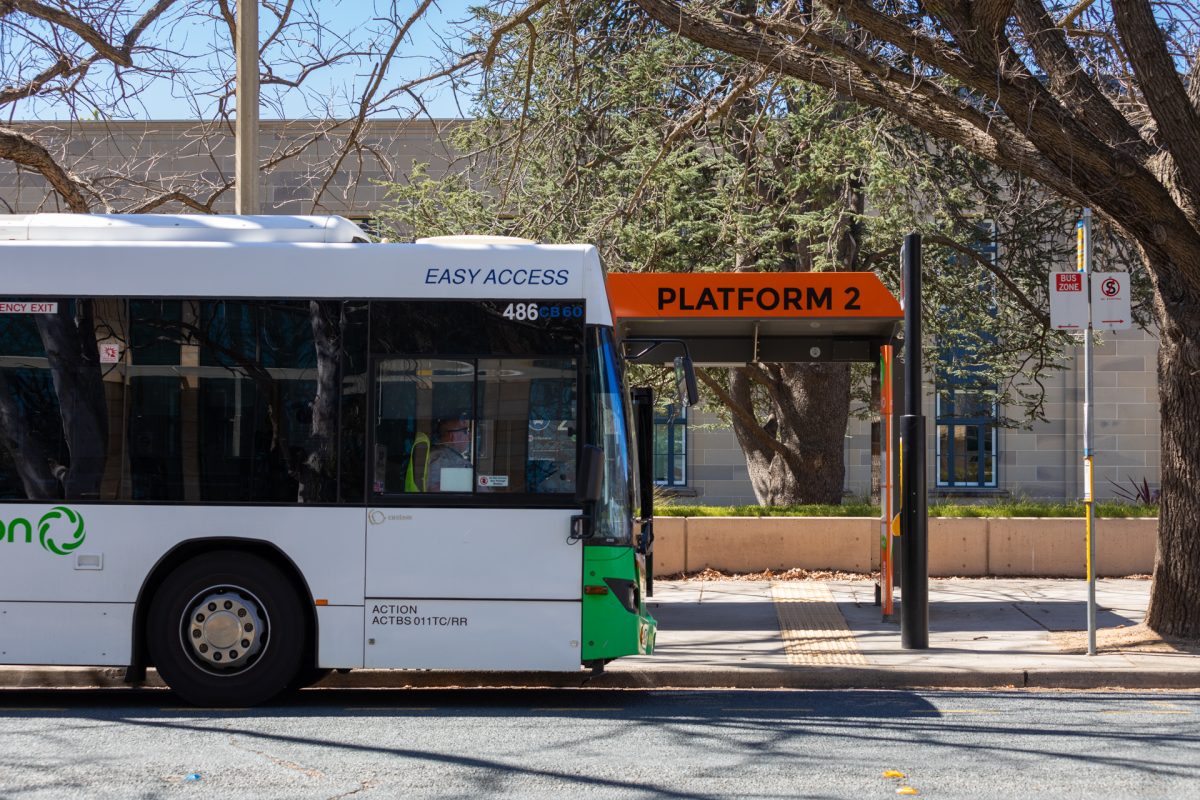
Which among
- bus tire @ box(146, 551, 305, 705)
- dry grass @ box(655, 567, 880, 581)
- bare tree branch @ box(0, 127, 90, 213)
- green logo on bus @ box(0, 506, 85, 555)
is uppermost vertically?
bare tree branch @ box(0, 127, 90, 213)

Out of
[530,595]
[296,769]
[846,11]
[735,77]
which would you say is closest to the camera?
[296,769]

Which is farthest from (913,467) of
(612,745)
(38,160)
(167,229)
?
(38,160)

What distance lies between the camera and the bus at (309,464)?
8.15m

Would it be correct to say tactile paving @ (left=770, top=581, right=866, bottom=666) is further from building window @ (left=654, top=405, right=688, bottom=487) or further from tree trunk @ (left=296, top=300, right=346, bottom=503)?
building window @ (left=654, top=405, right=688, bottom=487)

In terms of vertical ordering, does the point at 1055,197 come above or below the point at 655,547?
above

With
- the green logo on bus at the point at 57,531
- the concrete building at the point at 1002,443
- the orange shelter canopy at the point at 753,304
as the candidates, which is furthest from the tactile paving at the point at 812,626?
the concrete building at the point at 1002,443

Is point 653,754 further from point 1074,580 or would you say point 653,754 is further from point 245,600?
A: point 1074,580

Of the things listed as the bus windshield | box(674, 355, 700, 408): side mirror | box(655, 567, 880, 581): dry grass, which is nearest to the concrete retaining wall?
box(655, 567, 880, 581): dry grass

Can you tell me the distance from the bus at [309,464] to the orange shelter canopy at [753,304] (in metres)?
2.65

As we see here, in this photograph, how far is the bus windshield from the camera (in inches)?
323

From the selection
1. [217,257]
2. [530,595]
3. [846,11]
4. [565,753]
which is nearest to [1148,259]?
[846,11]

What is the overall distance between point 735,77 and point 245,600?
8.26 metres

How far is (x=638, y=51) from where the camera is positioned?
15227 millimetres

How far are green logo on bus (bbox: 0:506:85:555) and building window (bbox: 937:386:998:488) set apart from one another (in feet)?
69.6
